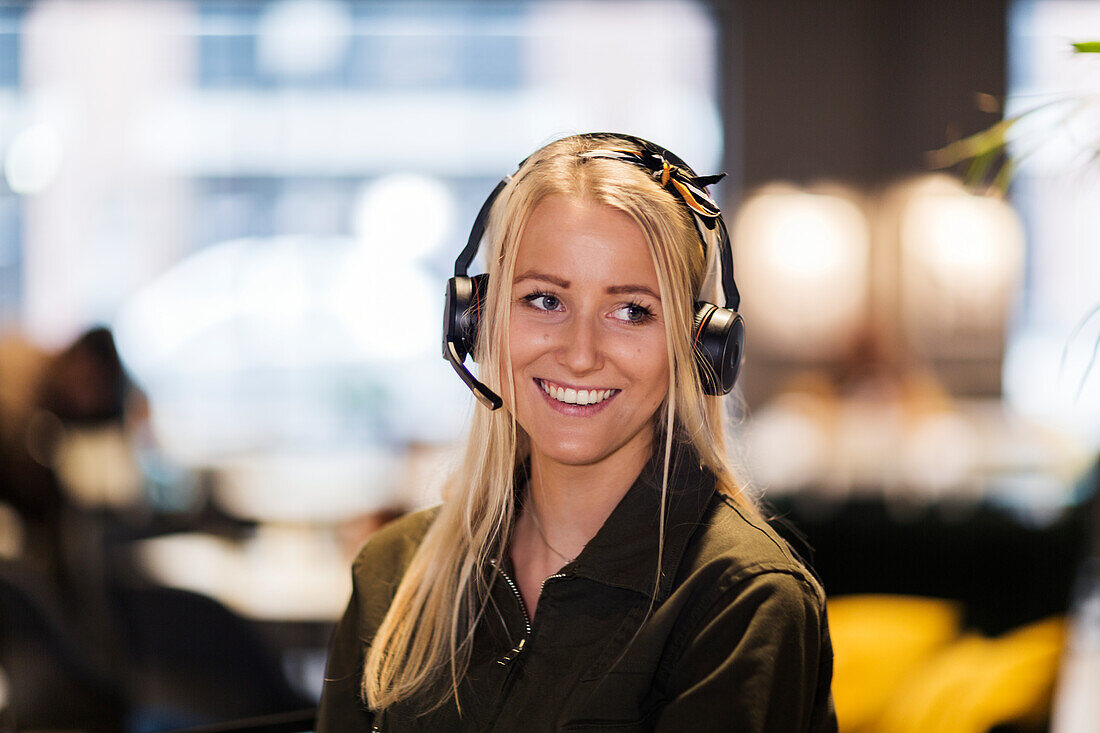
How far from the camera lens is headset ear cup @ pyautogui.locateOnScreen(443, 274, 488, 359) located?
55.7 inches

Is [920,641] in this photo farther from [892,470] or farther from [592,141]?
[892,470]

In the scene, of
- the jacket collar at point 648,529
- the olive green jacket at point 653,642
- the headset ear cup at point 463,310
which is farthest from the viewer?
the headset ear cup at point 463,310

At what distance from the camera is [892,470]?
16.9ft

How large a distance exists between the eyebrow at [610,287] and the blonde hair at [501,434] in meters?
0.02

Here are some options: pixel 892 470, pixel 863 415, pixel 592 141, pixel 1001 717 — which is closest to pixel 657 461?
pixel 592 141

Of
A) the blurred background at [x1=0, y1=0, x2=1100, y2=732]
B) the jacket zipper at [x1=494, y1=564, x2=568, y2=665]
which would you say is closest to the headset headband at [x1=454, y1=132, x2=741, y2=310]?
the jacket zipper at [x1=494, y1=564, x2=568, y2=665]

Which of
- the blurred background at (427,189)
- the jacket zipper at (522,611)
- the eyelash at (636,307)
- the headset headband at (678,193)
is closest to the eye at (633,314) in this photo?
the eyelash at (636,307)

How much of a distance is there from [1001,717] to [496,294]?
5.63 feet

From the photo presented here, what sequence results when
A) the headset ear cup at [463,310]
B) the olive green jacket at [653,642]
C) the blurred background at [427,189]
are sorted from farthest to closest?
the blurred background at [427,189] < the headset ear cup at [463,310] < the olive green jacket at [653,642]

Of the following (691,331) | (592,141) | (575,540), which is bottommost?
(575,540)

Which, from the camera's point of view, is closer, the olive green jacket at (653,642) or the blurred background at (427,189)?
the olive green jacket at (653,642)

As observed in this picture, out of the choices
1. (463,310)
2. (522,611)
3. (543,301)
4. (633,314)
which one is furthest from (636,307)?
(522,611)

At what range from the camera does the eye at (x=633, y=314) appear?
4.39 ft

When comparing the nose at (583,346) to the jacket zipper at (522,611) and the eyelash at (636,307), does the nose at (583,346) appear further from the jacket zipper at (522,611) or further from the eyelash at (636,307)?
the jacket zipper at (522,611)
